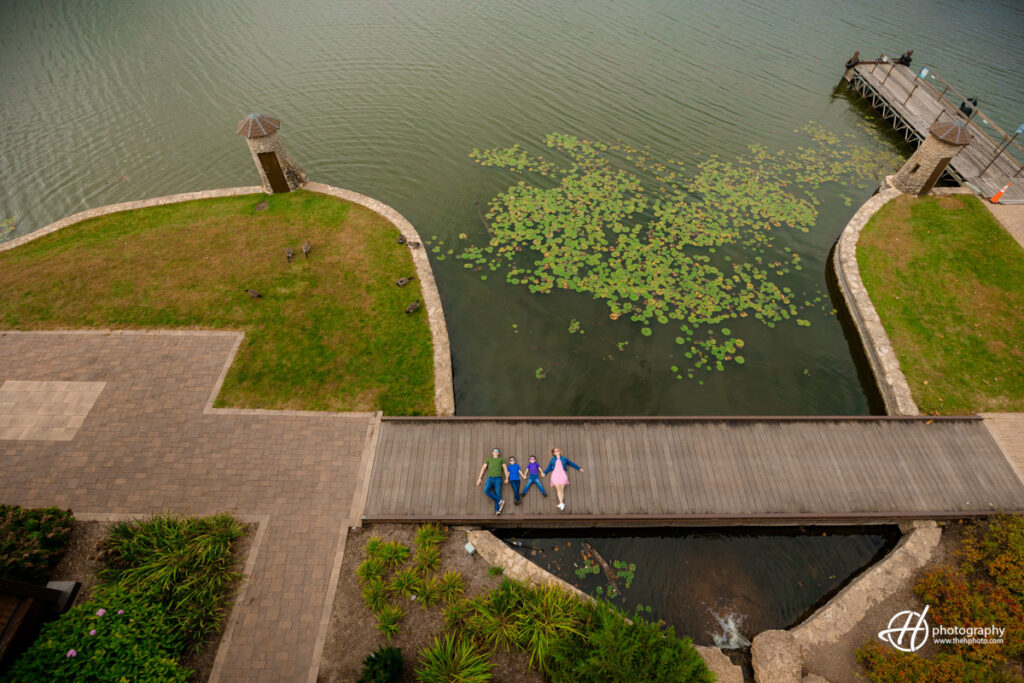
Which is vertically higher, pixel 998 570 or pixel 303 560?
pixel 998 570

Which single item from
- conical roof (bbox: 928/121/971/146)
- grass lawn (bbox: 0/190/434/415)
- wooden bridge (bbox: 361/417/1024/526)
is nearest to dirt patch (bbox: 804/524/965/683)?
wooden bridge (bbox: 361/417/1024/526)

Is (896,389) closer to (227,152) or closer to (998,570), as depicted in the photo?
(998,570)

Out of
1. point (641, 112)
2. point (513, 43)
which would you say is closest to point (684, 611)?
point (641, 112)

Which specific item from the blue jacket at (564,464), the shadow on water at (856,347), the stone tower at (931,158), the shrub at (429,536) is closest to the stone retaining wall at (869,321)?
the shadow on water at (856,347)

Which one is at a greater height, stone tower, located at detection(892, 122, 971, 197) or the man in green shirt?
stone tower, located at detection(892, 122, 971, 197)

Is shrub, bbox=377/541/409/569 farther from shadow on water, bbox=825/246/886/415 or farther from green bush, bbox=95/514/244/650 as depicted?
shadow on water, bbox=825/246/886/415

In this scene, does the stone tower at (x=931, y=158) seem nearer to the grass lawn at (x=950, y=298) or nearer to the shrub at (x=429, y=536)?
the grass lawn at (x=950, y=298)
